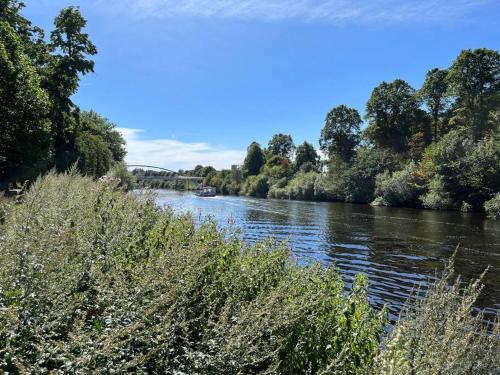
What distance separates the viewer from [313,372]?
4582 millimetres

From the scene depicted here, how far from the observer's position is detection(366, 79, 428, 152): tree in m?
75.6

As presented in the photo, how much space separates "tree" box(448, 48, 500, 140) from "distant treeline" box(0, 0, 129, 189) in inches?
1999

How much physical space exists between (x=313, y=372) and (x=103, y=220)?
368cm

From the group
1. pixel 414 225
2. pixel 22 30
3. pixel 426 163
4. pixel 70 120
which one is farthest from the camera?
pixel 426 163

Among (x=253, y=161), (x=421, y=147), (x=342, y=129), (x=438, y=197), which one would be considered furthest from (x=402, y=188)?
(x=253, y=161)

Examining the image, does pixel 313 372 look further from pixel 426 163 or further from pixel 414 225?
pixel 426 163

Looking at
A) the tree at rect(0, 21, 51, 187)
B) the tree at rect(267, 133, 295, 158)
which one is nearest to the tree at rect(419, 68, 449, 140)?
the tree at rect(0, 21, 51, 187)

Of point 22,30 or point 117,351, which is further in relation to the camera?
point 22,30

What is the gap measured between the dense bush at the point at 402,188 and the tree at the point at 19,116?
4727 cm

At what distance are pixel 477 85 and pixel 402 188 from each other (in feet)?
61.3

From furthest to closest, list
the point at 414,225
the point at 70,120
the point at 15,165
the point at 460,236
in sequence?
the point at 70,120 → the point at 414,225 → the point at 460,236 → the point at 15,165

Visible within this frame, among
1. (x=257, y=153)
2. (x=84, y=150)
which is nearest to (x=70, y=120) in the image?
(x=84, y=150)

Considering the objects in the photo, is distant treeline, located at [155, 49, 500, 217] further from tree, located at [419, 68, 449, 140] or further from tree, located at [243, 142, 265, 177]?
tree, located at [243, 142, 265, 177]

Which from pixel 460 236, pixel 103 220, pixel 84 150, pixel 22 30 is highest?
pixel 22 30
